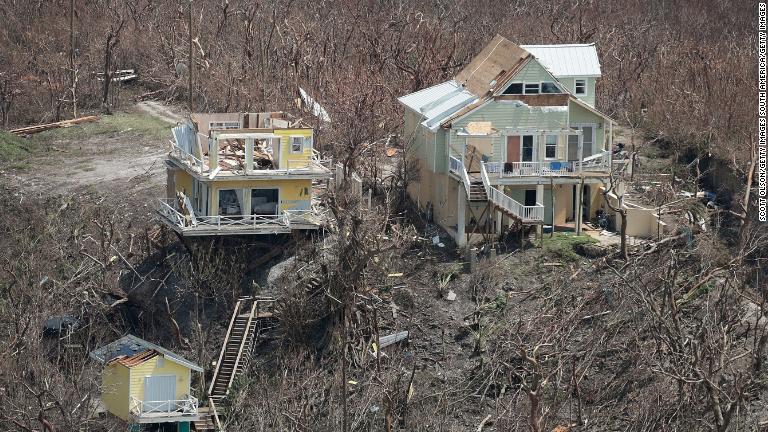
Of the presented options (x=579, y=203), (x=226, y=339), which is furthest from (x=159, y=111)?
(x=579, y=203)

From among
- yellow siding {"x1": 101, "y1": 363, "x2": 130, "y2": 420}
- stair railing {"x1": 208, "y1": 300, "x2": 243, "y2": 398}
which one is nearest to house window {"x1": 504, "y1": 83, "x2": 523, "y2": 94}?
stair railing {"x1": 208, "y1": 300, "x2": 243, "y2": 398}

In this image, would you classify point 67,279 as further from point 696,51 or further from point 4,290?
point 696,51

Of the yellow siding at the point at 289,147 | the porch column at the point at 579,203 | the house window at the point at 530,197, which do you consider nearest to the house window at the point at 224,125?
the yellow siding at the point at 289,147

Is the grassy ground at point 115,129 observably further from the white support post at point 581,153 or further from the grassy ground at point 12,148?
the white support post at point 581,153

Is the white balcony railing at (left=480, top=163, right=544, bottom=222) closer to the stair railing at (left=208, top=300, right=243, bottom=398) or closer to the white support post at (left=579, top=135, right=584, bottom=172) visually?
the white support post at (left=579, top=135, right=584, bottom=172)

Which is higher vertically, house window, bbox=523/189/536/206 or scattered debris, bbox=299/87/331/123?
scattered debris, bbox=299/87/331/123

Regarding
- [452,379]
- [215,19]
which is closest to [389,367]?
[452,379]
